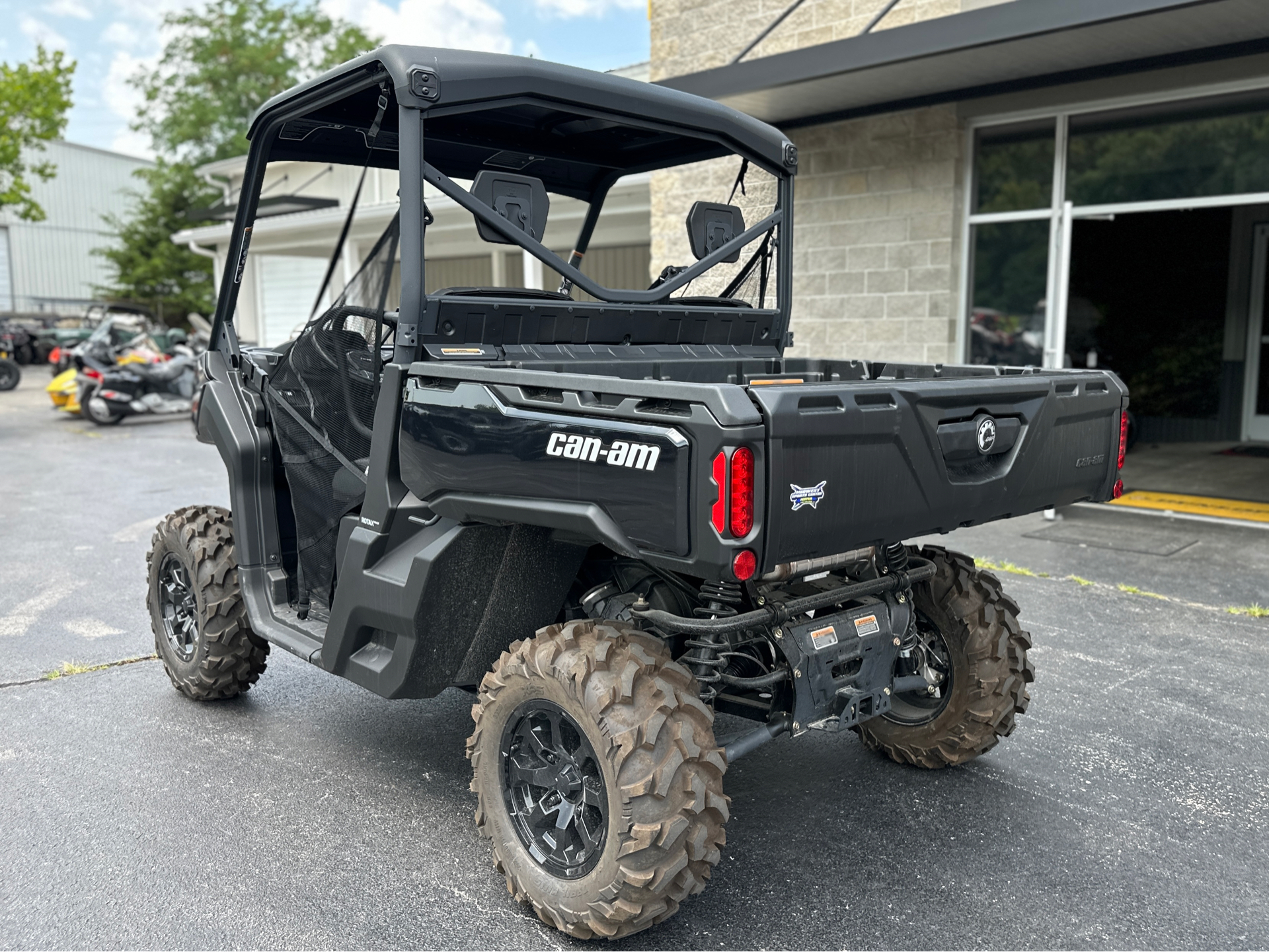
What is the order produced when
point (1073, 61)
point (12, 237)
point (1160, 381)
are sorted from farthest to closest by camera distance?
1. point (12, 237)
2. point (1160, 381)
3. point (1073, 61)

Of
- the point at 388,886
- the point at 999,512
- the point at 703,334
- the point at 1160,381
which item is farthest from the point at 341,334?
the point at 1160,381

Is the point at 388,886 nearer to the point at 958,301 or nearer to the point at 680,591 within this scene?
the point at 680,591

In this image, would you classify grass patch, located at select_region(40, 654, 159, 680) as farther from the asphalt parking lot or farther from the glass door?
the glass door

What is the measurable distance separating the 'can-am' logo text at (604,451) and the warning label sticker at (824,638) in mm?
881

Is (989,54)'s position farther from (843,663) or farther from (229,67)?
(229,67)

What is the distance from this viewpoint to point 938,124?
31.7ft

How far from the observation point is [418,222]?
10.5 feet

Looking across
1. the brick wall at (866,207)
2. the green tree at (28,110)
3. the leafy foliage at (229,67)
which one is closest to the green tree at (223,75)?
the leafy foliage at (229,67)

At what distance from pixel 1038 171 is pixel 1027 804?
7347 mm

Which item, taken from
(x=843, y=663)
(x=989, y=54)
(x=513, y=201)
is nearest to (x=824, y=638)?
(x=843, y=663)

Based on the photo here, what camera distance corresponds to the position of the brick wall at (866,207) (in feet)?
32.0

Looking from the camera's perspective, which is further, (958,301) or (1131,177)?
(958,301)

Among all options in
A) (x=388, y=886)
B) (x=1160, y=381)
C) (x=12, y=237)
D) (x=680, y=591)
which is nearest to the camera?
(x=388, y=886)

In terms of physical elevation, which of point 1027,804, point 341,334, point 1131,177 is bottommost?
point 1027,804
